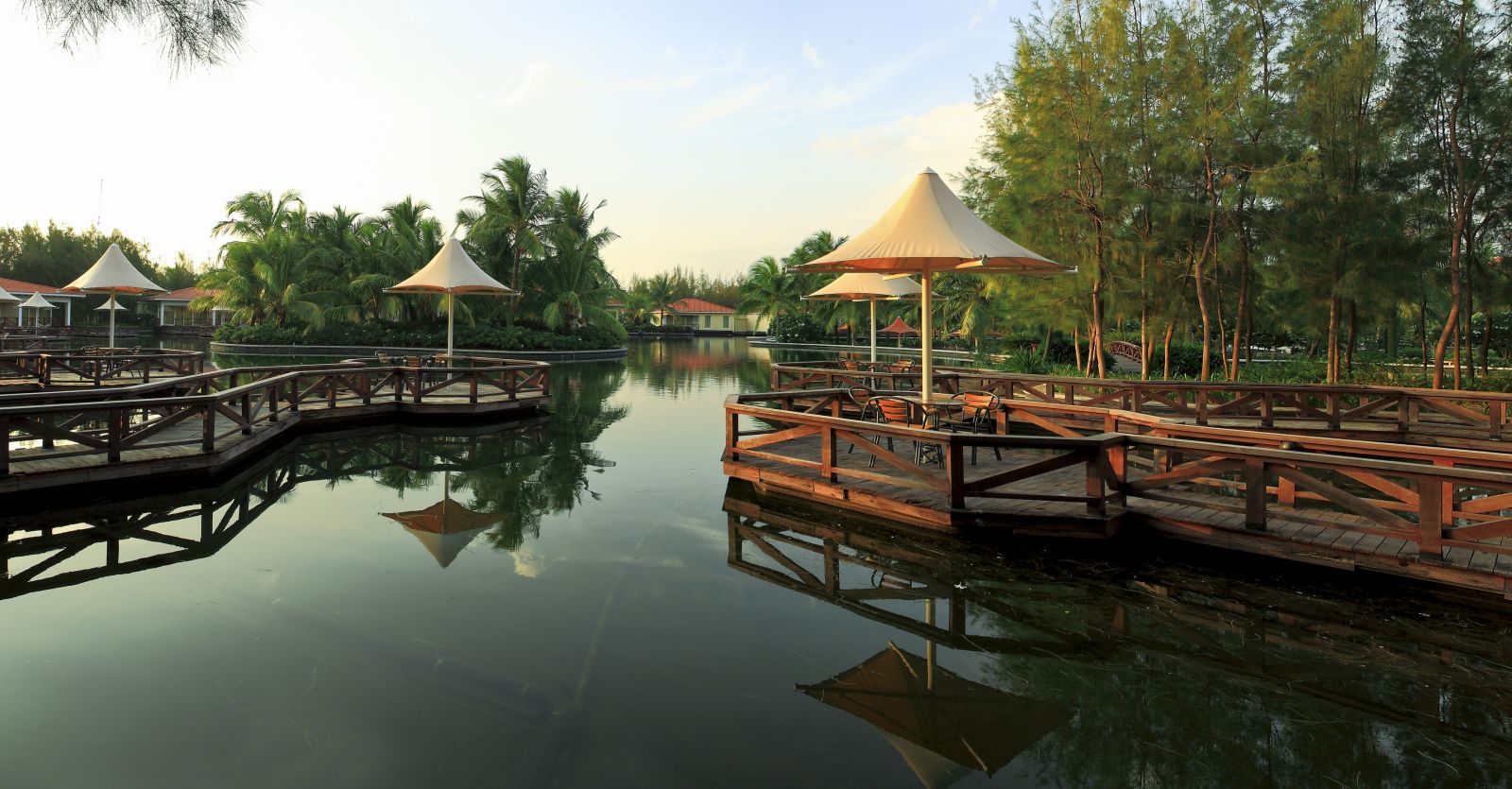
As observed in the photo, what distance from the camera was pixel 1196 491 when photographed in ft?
26.2

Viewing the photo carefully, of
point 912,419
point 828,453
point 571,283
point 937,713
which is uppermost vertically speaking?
point 571,283

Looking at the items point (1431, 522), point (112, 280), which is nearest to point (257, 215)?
point (112, 280)

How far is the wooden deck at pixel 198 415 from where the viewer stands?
24.5ft

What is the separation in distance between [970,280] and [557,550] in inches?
1152

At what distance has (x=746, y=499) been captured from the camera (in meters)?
8.06

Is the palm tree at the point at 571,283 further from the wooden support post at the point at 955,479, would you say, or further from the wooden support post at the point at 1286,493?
the wooden support post at the point at 1286,493

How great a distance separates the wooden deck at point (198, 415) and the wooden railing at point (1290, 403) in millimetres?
6519

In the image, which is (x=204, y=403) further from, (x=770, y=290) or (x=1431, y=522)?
(x=770, y=290)

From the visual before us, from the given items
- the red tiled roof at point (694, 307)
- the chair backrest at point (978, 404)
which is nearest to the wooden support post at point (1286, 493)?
the chair backrest at point (978, 404)

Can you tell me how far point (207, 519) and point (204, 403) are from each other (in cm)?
209

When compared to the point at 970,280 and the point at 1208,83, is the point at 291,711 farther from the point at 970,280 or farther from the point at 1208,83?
the point at 970,280

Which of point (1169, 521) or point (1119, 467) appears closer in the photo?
point (1169, 521)

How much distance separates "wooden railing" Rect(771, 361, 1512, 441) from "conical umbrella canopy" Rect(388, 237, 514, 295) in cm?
696

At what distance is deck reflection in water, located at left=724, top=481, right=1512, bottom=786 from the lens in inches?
130
